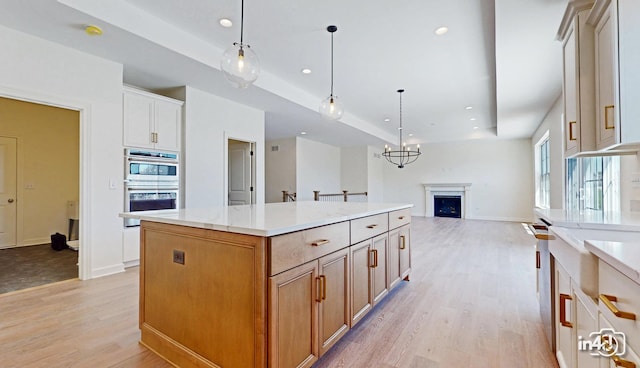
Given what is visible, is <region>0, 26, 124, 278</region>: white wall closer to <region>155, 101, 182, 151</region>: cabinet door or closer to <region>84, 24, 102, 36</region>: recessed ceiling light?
<region>155, 101, 182, 151</region>: cabinet door

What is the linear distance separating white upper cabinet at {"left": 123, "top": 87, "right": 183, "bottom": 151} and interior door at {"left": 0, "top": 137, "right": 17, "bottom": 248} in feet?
10.4

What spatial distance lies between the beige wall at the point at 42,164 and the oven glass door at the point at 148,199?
301cm

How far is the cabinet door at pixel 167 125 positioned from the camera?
4078 mm

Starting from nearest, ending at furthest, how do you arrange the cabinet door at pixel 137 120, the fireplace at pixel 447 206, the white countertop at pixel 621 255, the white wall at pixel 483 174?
the white countertop at pixel 621 255, the cabinet door at pixel 137 120, the white wall at pixel 483 174, the fireplace at pixel 447 206

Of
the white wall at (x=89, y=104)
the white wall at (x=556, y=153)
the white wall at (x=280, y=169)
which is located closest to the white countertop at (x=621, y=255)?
the white wall at (x=89, y=104)

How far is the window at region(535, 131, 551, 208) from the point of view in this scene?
6.87 m

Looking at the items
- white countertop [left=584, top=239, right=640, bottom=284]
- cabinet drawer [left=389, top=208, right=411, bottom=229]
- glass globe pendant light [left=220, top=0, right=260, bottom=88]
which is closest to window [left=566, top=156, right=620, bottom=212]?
cabinet drawer [left=389, top=208, right=411, bottom=229]

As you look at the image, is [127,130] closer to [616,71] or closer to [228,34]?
[228,34]

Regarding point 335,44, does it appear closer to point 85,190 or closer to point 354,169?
point 85,190

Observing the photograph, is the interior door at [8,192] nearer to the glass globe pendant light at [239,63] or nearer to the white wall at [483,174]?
the glass globe pendant light at [239,63]

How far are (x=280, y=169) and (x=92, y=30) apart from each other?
260 inches

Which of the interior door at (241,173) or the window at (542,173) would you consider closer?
the interior door at (241,173)

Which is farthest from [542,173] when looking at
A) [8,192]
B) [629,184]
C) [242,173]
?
[8,192]

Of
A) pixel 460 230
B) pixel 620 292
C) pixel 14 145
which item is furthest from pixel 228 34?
pixel 460 230
